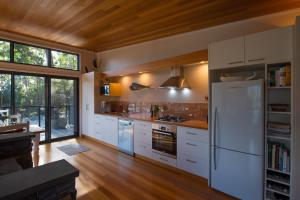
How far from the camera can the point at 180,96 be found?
147 inches

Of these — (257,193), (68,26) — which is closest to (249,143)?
(257,193)

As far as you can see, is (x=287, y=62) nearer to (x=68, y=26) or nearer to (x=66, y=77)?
(x=68, y=26)

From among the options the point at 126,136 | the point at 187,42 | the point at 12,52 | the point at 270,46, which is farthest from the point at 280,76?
the point at 12,52

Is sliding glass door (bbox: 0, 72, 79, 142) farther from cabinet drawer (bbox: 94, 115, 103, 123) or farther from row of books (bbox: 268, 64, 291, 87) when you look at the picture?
row of books (bbox: 268, 64, 291, 87)

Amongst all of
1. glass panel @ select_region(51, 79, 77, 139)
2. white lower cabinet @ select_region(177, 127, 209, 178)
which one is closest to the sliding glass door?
glass panel @ select_region(51, 79, 77, 139)

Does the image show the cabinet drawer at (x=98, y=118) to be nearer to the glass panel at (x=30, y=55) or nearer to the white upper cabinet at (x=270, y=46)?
the glass panel at (x=30, y=55)

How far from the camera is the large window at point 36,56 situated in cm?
403

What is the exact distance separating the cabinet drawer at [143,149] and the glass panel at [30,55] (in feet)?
11.3

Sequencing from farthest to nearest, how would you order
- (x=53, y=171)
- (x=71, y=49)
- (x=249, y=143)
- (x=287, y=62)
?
(x=71, y=49), (x=249, y=143), (x=287, y=62), (x=53, y=171)

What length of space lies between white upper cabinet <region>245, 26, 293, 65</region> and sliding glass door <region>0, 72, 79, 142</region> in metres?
4.89

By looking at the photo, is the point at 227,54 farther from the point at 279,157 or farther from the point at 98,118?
the point at 98,118

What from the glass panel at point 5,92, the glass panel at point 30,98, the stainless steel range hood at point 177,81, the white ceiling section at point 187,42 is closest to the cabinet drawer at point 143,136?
the stainless steel range hood at point 177,81

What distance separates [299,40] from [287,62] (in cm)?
27

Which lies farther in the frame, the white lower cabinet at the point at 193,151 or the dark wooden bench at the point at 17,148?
the white lower cabinet at the point at 193,151
